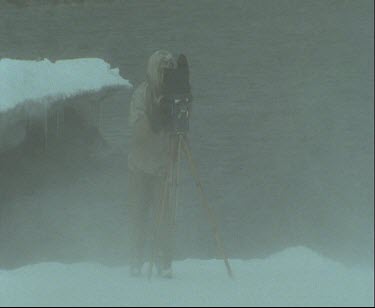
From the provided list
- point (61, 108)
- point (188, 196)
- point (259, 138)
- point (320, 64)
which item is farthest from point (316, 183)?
point (320, 64)

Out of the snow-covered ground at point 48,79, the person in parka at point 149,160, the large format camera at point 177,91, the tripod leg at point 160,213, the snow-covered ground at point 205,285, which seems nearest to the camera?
the snow-covered ground at point 205,285

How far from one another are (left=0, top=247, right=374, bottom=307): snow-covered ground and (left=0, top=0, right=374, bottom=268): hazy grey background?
2.75ft

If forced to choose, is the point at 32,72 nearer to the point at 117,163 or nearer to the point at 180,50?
the point at 117,163

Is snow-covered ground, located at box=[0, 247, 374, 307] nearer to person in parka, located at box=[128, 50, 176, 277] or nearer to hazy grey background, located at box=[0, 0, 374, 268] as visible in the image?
person in parka, located at box=[128, 50, 176, 277]

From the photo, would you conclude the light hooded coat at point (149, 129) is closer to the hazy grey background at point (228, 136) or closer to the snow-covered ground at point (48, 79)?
the hazy grey background at point (228, 136)

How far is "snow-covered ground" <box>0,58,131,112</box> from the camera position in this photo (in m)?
12.0

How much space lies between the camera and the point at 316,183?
11.2 m

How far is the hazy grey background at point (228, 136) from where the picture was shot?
946 cm

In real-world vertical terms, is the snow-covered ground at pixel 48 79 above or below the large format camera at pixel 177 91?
above

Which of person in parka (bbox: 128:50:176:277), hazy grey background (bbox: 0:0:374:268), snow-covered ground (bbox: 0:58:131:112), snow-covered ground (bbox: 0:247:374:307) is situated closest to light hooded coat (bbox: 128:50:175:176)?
person in parka (bbox: 128:50:176:277)

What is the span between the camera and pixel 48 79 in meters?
12.9

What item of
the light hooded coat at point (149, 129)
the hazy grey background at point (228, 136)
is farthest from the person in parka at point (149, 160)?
the hazy grey background at point (228, 136)

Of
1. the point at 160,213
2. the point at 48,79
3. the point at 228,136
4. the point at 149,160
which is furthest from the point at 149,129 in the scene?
the point at 228,136

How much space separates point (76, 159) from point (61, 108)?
2.53ft
